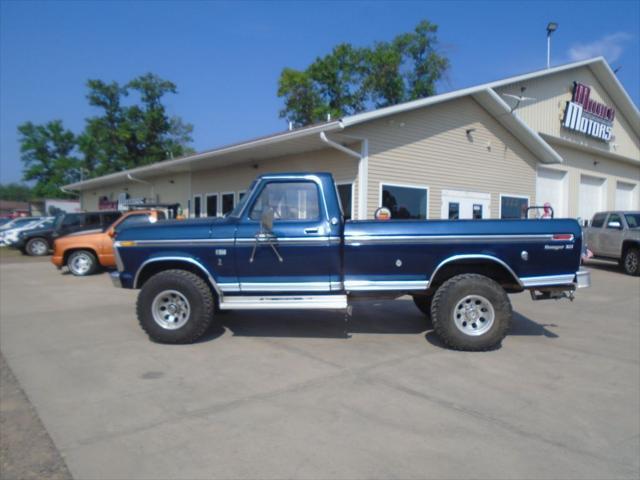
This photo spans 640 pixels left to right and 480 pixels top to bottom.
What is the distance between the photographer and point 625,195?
25781 millimetres

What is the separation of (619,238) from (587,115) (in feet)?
34.0

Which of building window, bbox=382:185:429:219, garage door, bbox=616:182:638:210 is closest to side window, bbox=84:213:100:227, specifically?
building window, bbox=382:185:429:219

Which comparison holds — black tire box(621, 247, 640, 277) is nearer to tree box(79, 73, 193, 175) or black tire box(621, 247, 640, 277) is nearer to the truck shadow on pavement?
the truck shadow on pavement

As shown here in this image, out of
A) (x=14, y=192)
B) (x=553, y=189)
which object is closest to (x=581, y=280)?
(x=553, y=189)

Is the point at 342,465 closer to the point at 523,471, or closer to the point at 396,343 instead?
the point at 523,471

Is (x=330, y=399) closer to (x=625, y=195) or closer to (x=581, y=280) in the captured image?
(x=581, y=280)

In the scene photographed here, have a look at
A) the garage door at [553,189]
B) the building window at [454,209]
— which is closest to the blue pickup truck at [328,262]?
the building window at [454,209]

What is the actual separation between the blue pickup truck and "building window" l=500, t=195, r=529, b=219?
11.7 metres

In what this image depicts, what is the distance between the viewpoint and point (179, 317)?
5973 mm

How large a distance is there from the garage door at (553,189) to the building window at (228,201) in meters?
12.4

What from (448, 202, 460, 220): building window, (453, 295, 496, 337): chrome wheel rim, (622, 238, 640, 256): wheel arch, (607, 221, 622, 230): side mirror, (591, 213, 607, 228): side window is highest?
(448, 202, 460, 220): building window

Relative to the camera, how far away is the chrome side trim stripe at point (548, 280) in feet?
18.9

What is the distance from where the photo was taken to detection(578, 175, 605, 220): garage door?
22609 millimetres

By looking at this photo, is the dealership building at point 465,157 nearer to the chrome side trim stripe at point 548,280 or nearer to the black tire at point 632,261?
the black tire at point 632,261
